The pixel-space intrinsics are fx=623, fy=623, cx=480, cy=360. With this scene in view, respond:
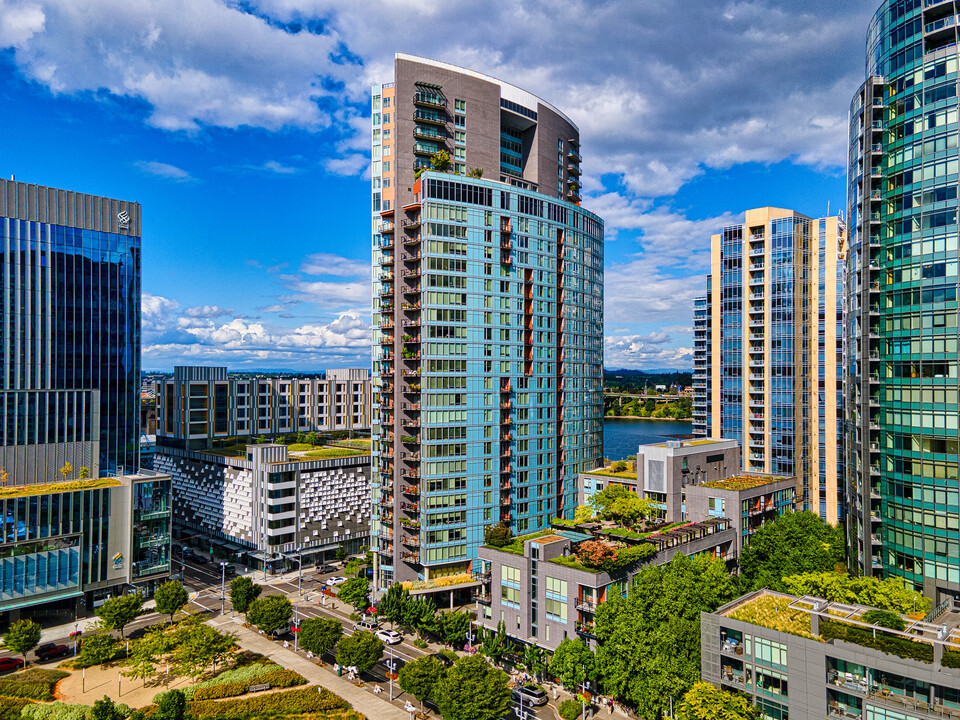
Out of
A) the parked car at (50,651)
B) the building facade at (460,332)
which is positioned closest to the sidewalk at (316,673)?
the parked car at (50,651)

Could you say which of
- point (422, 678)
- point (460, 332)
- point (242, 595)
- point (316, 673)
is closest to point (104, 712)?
point (316, 673)

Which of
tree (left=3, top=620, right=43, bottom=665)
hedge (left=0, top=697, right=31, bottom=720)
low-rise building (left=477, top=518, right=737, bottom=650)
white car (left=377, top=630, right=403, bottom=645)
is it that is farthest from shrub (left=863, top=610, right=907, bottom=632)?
tree (left=3, top=620, right=43, bottom=665)

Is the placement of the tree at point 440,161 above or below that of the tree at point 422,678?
above

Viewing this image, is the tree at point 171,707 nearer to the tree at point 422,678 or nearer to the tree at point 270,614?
the tree at point 422,678

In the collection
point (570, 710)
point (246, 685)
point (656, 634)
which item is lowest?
point (246, 685)

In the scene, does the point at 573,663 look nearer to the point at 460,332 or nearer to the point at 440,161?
the point at 460,332

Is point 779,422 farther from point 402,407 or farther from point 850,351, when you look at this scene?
point 402,407
